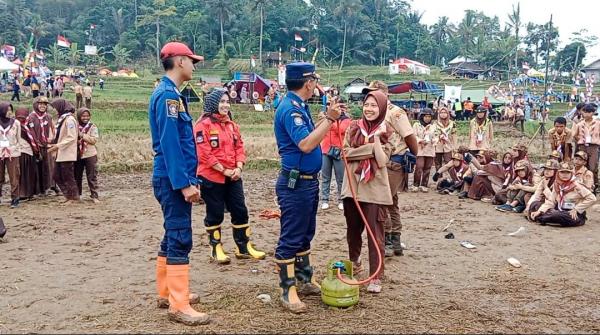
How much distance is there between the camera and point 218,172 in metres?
5.73

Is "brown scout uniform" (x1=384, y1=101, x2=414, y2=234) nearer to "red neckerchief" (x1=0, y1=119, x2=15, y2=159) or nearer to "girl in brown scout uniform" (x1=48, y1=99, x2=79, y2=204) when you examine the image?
"girl in brown scout uniform" (x1=48, y1=99, x2=79, y2=204)

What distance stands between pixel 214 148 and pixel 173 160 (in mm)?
1963

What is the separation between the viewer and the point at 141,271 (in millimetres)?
5566

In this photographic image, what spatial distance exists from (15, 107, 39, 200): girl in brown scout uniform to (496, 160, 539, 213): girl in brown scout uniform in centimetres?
804

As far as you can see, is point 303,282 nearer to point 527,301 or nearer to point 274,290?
point 274,290

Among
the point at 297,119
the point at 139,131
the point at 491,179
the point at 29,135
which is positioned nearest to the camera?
the point at 297,119

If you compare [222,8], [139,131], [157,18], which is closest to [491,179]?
[139,131]

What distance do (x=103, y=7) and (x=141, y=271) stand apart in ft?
247

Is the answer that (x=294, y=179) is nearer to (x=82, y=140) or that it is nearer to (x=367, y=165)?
(x=367, y=165)

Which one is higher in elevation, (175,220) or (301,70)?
(301,70)

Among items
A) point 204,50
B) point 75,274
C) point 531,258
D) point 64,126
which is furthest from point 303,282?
point 204,50

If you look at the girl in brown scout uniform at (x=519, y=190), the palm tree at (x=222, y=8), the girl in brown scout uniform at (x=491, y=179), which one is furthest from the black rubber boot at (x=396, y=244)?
the palm tree at (x=222, y=8)

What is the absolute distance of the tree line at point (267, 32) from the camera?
63719 millimetres

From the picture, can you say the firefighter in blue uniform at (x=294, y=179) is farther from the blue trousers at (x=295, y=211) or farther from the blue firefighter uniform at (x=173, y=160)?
the blue firefighter uniform at (x=173, y=160)
